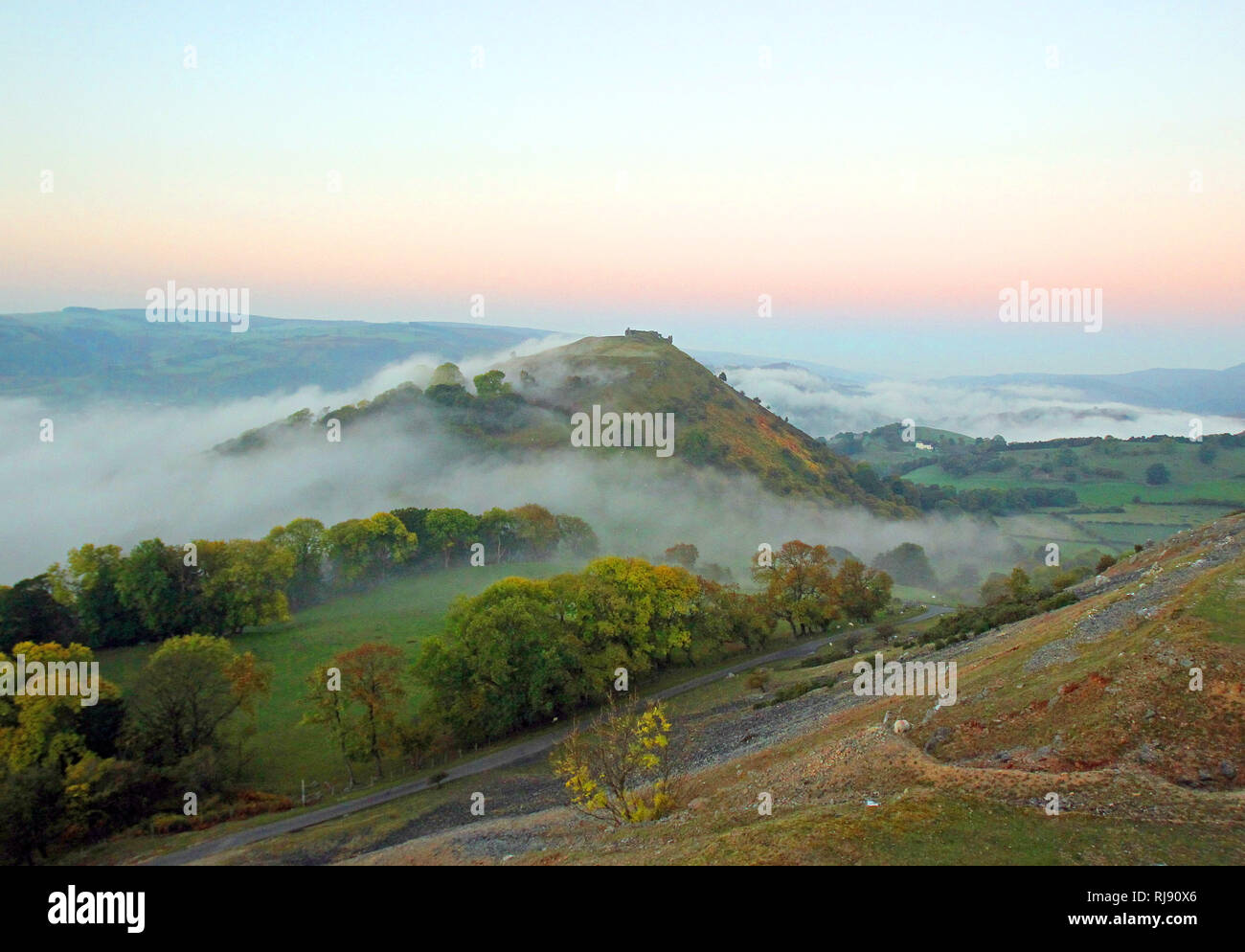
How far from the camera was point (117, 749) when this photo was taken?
4566cm

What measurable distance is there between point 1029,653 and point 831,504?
13993 cm

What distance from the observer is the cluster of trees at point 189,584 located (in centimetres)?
6944

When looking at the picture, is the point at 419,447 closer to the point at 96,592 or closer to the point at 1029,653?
the point at 96,592

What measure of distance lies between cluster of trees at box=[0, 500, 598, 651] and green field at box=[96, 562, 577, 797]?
2882 mm

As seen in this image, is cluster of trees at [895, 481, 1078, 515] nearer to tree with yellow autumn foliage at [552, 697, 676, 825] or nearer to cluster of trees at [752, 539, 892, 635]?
cluster of trees at [752, 539, 892, 635]

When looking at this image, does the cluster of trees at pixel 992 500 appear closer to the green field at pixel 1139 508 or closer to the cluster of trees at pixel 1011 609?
the green field at pixel 1139 508

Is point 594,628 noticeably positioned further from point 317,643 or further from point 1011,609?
point 317,643

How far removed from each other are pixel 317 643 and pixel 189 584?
16.9m

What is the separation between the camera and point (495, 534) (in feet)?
361

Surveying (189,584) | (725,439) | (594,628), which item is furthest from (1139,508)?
(189,584)

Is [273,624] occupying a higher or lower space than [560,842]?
lower

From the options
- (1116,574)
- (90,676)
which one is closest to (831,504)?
(1116,574)

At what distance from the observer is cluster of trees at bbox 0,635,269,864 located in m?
38.2
